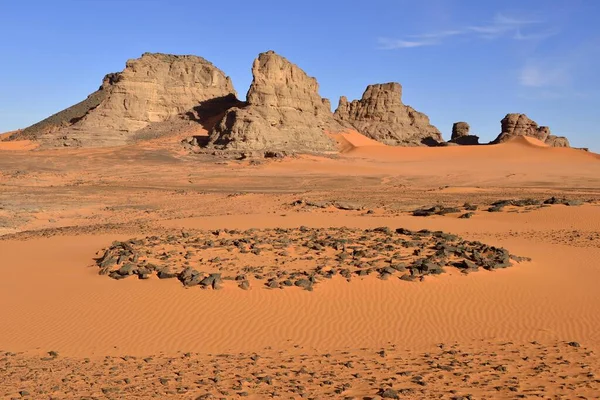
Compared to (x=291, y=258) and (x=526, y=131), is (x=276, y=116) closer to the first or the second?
(x=526, y=131)

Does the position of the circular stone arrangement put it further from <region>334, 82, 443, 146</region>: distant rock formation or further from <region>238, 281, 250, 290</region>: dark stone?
<region>334, 82, 443, 146</region>: distant rock formation

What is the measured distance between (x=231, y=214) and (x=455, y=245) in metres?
12.9

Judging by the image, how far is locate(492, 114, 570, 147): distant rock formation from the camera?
2761 inches

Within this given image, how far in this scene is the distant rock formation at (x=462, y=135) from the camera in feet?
249

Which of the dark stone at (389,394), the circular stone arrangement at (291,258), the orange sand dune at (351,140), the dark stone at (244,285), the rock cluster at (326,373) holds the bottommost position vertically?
the rock cluster at (326,373)

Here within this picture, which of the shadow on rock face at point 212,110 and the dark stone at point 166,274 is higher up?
the shadow on rock face at point 212,110

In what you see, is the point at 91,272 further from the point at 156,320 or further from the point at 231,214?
the point at 231,214

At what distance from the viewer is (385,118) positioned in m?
73.2

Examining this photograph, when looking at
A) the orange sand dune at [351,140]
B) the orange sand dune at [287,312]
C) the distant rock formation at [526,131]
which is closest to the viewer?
the orange sand dune at [287,312]

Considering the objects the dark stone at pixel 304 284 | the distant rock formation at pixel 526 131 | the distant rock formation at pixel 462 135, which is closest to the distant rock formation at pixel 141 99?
the distant rock formation at pixel 462 135

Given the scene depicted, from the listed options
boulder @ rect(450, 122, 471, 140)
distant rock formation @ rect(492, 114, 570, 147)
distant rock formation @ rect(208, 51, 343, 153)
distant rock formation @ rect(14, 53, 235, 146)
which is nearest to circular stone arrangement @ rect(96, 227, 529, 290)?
distant rock formation @ rect(208, 51, 343, 153)

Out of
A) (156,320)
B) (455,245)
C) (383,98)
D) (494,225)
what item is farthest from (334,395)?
(383,98)

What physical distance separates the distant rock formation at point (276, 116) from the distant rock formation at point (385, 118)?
1088 centimetres

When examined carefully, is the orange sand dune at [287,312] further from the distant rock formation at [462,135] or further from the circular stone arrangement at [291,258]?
the distant rock formation at [462,135]
